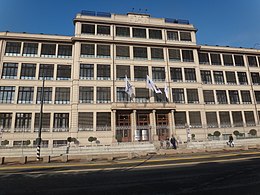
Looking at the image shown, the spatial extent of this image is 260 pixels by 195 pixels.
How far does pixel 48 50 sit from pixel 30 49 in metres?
2.83

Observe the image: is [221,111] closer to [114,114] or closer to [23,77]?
[114,114]

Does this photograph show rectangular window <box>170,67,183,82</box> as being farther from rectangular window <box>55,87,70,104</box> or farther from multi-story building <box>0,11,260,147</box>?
rectangular window <box>55,87,70,104</box>

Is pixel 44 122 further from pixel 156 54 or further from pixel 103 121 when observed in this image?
pixel 156 54

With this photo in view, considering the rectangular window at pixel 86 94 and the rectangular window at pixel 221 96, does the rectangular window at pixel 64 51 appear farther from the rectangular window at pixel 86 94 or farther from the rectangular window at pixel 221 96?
the rectangular window at pixel 221 96

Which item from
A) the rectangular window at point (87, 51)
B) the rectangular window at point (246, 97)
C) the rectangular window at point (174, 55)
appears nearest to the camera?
the rectangular window at point (87, 51)

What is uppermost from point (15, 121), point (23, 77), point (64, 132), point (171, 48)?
point (171, 48)

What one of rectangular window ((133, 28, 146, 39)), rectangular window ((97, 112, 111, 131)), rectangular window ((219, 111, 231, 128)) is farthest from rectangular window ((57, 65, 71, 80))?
rectangular window ((219, 111, 231, 128))

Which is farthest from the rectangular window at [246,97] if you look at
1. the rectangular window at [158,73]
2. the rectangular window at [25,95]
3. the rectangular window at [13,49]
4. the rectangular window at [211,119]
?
the rectangular window at [13,49]

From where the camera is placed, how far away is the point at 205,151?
21172 millimetres

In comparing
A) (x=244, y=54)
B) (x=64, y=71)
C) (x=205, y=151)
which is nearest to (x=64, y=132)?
(x=64, y=71)

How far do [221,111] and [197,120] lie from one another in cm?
594

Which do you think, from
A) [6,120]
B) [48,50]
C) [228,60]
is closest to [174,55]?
[228,60]

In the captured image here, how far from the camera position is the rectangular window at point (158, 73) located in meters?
33.2

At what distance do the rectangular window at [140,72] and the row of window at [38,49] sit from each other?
11.9 metres
